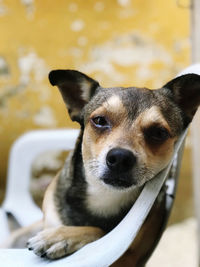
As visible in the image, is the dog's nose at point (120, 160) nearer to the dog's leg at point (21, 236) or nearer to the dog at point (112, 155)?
the dog at point (112, 155)

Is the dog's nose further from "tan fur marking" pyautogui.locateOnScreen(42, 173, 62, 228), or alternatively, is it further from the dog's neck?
"tan fur marking" pyautogui.locateOnScreen(42, 173, 62, 228)

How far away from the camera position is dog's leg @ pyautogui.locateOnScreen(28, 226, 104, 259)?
0.70 meters

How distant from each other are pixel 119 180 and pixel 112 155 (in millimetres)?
66

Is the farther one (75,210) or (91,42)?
(91,42)

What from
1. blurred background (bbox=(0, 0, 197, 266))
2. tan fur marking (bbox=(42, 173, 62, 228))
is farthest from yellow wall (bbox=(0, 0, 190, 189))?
tan fur marking (bbox=(42, 173, 62, 228))

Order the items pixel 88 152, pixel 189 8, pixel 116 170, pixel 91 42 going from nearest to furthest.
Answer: pixel 116 170 < pixel 88 152 < pixel 189 8 < pixel 91 42

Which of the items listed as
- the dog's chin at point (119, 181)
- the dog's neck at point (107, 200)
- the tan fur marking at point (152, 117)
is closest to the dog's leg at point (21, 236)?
the dog's neck at point (107, 200)

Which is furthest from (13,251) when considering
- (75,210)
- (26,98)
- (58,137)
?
(26,98)

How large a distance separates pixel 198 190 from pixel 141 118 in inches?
28.8

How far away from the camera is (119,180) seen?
72cm

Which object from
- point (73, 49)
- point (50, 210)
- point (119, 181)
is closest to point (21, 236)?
point (50, 210)

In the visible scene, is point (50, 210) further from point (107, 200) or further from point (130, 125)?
point (130, 125)

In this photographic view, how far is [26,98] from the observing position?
1.44 metres

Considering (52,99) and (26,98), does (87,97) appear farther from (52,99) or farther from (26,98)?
(26,98)
